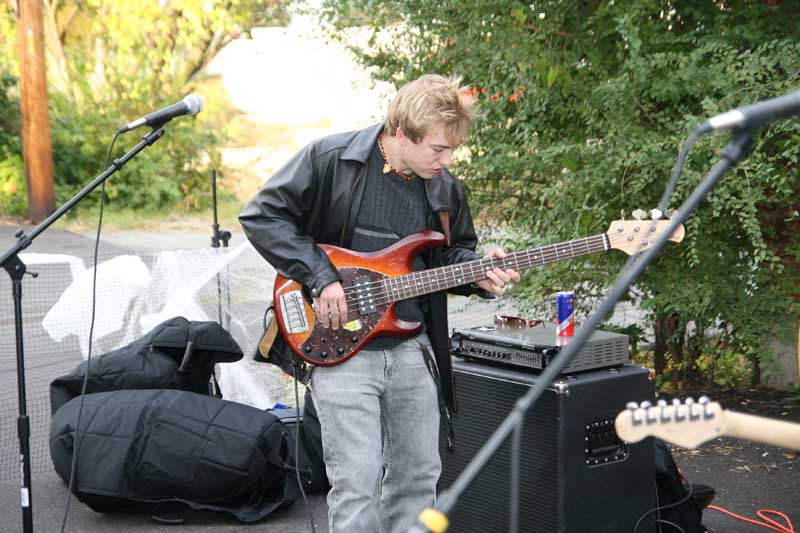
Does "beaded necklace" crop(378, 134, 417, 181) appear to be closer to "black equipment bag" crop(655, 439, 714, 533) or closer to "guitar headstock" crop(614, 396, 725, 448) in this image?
"guitar headstock" crop(614, 396, 725, 448)

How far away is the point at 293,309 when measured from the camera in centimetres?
313

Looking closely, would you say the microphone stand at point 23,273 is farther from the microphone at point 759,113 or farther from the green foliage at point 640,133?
the green foliage at point 640,133

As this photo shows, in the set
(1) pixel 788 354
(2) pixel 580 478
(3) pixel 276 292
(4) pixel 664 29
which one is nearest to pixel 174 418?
(3) pixel 276 292

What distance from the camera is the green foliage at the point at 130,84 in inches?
625

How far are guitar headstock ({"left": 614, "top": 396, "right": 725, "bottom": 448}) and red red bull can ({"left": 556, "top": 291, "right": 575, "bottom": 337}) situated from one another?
1.32m

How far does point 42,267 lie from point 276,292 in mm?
5401

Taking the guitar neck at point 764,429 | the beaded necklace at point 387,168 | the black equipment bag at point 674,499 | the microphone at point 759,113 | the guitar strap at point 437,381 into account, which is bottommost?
the black equipment bag at point 674,499

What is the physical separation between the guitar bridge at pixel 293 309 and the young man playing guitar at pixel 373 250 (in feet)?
0.13

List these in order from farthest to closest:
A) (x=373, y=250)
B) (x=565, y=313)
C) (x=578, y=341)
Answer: (x=565, y=313) < (x=373, y=250) < (x=578, y=341)

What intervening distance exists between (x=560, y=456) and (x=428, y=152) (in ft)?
4.09

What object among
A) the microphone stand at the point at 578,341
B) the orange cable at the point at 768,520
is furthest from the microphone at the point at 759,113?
the orange cable at the point at 768,520

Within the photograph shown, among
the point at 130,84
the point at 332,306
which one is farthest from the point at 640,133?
the point at 130,84

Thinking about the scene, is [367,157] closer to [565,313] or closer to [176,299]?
[565,313]

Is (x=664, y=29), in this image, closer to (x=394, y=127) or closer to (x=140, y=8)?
(x=394, y=127)
